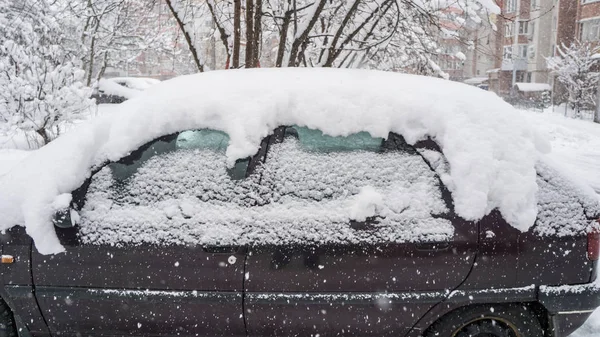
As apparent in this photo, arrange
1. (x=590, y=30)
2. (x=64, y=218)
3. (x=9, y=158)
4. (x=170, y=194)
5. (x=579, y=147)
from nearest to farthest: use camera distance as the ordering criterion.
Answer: (x=64, y=218) → (x=170, y=194) → (x=9, y=158) → (x=579, y=147) → (x=590, y=30)

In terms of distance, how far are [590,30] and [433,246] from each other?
41958 millimetres

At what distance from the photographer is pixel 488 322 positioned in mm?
2660

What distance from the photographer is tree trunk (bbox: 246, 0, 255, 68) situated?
5.70 metres

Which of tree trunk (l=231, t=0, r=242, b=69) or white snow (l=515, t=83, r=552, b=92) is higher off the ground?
tree trunk (l=231, t=0, r=242, b=69)

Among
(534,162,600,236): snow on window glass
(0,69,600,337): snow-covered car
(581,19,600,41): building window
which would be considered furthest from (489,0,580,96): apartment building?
(0,69,600,337): snow-covered car

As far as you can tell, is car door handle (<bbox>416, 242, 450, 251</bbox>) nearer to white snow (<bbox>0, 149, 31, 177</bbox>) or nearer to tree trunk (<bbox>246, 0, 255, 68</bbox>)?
tree trunk (<bbox>246, 0, 255, 68</bbox>)

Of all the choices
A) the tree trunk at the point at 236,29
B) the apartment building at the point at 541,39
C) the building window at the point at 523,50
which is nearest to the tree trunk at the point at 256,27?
the tree trunk at the point at 236,29

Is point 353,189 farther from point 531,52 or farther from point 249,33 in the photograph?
point 531,52

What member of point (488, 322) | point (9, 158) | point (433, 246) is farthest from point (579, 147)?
point (9, 158)

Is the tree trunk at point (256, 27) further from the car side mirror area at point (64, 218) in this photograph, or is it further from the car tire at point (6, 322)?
the car tire at point (6, 322)

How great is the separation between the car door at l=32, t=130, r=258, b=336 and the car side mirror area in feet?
0.18

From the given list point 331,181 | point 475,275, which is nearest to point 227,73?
point 331,181

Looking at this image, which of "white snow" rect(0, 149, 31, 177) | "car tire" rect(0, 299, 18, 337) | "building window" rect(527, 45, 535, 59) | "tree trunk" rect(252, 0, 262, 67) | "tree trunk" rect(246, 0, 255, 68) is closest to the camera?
"car tire" rect(0, 299, 18, 337)

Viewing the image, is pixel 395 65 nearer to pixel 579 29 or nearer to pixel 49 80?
Result: pixel 49 80
